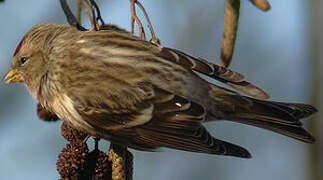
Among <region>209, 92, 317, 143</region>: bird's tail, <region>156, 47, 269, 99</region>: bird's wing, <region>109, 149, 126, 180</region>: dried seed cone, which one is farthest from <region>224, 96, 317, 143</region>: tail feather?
<region>109, 149, 126, 180</region>: dried seed cone

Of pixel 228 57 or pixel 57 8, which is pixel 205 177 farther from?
pixel 228 57

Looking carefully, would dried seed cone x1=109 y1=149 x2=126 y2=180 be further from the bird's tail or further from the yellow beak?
the yellow beak

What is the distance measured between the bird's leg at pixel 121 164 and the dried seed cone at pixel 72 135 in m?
0.14

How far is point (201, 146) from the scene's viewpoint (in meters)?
4.18

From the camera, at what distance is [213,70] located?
4281 millimetres

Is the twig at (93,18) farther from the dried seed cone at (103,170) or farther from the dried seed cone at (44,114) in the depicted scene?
the dried seed cone at (103,170)

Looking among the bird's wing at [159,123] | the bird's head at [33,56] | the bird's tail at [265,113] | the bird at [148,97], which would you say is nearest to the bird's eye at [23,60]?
the bird's head at [33,56]

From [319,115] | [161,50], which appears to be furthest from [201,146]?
[319,115]

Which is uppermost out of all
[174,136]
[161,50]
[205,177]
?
[161,50]

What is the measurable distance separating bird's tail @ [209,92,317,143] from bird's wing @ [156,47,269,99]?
119mm

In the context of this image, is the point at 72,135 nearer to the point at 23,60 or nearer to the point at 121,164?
the point at 121,164

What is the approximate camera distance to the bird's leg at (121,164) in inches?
151

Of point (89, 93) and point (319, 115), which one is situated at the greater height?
point (319, 115)

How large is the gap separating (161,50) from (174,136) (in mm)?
394
